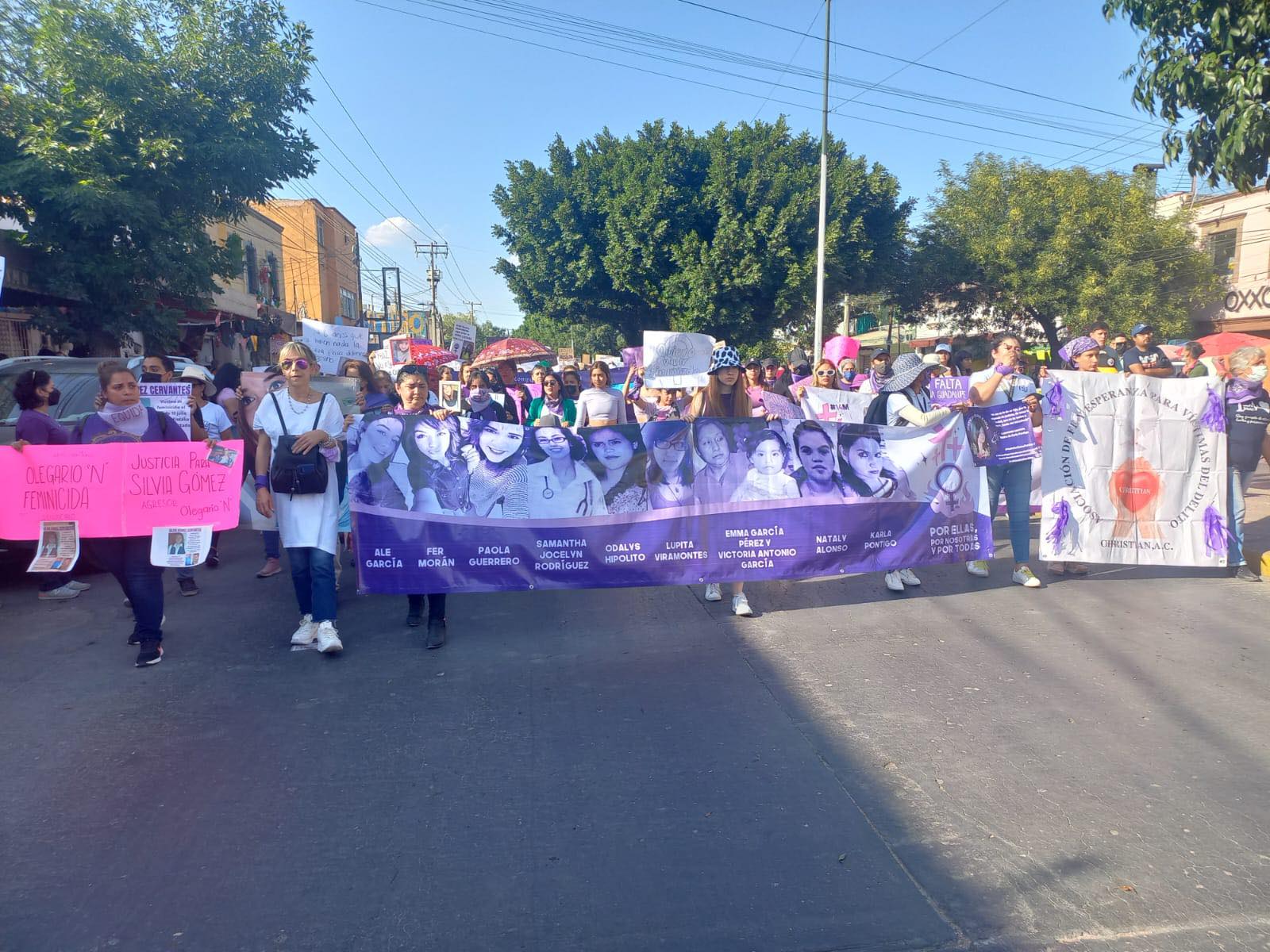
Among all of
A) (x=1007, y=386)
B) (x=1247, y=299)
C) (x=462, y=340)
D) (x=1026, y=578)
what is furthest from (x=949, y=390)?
(x=1247, y=299)

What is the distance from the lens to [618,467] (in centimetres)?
583

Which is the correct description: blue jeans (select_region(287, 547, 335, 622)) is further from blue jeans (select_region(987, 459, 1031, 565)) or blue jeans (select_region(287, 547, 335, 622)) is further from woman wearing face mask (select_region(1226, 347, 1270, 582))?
woman wearing face mask (select_region(1226, 347, 1270, 582))

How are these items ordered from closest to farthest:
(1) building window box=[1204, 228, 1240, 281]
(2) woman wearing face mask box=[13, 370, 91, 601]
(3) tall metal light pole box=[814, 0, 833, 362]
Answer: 1. (2) woman wearing face mask box=[13, 370, 91, 601]
2. (3) tall metal light pole box=[814, 0, 833, 362]
3. (1) building window box=[1204, 228, 1240, 281]

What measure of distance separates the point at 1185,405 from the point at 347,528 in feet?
20.6

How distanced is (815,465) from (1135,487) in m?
2.53

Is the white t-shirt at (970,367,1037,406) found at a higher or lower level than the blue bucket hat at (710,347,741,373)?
lower

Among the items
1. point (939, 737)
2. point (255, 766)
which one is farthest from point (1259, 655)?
point (255, 766)

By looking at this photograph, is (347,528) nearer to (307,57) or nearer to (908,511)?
(908,511)

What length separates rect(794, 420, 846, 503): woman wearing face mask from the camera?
6.02 metres

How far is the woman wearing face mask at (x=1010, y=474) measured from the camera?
6.56 metres

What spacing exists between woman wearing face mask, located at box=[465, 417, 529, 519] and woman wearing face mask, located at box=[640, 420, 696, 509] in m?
0.82

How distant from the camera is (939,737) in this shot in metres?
4.07

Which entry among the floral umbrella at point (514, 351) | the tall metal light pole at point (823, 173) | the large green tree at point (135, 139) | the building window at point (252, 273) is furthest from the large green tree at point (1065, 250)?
the building window at point (252, 273)

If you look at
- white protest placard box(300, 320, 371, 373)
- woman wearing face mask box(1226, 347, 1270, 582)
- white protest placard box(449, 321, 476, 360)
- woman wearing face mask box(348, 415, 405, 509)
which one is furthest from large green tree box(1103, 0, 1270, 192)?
white protest placard box(449, 321, 476, 360)
